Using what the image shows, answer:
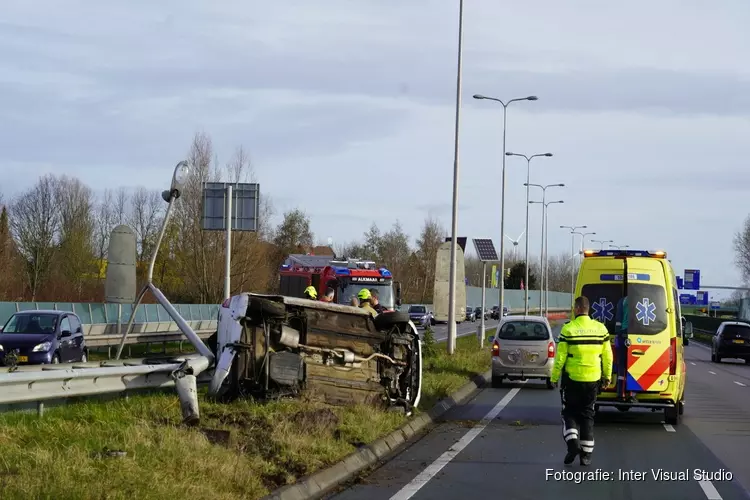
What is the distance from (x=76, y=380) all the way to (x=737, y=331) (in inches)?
1463

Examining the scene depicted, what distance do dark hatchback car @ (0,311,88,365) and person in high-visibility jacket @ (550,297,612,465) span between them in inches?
→ 538

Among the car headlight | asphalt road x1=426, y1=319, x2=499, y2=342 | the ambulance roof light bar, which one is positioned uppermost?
the ambulance roof light bar

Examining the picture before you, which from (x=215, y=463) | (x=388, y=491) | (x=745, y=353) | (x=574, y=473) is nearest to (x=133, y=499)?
(x=215, y=463)

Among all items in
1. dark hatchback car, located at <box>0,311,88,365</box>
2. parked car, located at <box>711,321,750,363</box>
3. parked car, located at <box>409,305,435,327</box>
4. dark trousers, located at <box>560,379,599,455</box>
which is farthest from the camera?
parked car, located at <box>409,305,435,327</box>

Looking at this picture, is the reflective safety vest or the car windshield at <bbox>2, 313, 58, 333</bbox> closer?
the reflective safety vest

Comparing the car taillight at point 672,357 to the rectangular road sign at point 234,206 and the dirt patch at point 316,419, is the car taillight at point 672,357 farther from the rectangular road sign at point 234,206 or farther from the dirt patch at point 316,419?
the rectangular road sign at point 234,206

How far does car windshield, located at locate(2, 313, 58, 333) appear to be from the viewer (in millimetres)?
24341

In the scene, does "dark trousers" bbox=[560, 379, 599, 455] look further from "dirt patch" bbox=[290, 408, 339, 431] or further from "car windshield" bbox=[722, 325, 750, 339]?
"car windshield" bbox=[722, 325, 750, 339]

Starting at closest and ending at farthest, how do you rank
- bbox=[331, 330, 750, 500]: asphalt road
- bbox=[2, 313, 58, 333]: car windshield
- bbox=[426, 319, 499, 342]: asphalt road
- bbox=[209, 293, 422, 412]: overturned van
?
bbox=[331, 330, 750, 500]: asphalt road
bbox=[209, 293, 422, 412]: overturned van
bbox=[2, 313, 58, 333]: car windshield
bbox=[426, 319, 499, 342]: asphalt road

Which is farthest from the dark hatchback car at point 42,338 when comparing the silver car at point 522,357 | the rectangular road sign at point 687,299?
the rectangular road sign at point 687,299

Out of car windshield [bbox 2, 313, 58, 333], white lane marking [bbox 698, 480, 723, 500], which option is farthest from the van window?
car windshield [bbox 2, 313, 58, 333]

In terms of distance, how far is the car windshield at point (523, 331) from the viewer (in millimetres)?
24812

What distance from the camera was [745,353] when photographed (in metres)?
43.6

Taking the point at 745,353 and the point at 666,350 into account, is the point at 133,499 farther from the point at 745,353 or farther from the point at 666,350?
the point at 745,353
